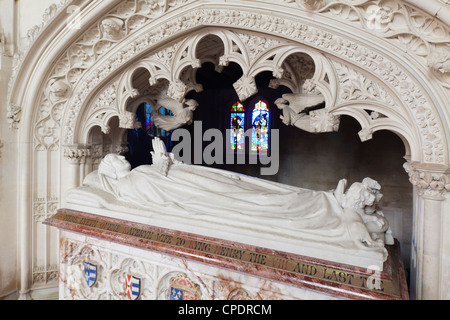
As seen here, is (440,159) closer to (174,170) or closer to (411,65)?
(411,65)

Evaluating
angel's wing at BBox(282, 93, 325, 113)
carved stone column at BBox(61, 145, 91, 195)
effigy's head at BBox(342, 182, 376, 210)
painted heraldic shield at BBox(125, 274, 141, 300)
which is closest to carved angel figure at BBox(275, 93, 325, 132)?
angel's wing at BBox(282, 93, 325, 113)

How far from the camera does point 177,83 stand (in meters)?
3.33

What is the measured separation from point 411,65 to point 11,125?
4152mm

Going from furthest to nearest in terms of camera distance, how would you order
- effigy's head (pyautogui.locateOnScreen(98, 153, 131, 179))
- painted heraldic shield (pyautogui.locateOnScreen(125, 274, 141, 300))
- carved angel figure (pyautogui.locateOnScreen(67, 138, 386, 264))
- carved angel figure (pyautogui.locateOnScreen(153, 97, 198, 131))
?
carved angel figure (pyautogui.locateOnScreen(153, 97, 198, 131)), effigy's head (pyautogui.locateOnScreen(98, 153, 131, 179)), painted heraldic shield (pyautogui.locateOnScreen(125, 274, 141, 300)), carved angel figure (pyautogui.locateOnScreen(67, 138, 386, 264))

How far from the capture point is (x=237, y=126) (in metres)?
6.66

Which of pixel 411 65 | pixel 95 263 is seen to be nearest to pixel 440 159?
pixel 411 65

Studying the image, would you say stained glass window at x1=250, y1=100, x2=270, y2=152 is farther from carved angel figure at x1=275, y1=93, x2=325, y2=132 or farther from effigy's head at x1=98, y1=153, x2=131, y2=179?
effigy's head at x1=98, y1=153, x2=131, y2=179

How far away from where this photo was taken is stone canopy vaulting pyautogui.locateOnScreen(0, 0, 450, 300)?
7.62 ft

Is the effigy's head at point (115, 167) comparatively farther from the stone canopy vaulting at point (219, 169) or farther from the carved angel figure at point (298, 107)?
the carved angel figure at point (298, 107)

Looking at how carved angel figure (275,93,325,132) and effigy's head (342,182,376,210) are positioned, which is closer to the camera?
effigy's head (342,182,376,210)

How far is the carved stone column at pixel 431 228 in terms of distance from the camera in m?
2.36

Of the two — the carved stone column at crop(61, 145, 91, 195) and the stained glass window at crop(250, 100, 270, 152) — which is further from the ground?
the stained glass window at crop(250, 100, 270, 152)

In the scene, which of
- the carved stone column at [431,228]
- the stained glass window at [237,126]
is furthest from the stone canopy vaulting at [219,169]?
the stained glass window at [237,126]

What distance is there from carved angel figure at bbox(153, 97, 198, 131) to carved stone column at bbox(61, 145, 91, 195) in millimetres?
973
